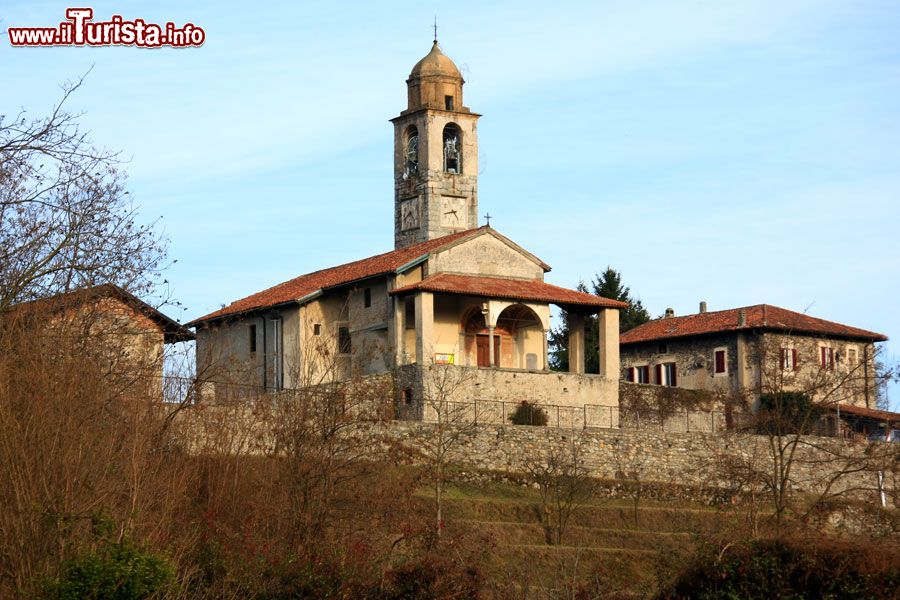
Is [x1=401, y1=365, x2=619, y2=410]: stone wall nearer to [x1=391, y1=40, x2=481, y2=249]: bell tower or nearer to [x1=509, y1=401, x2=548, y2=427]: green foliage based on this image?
[x1=509, y1=401, x2=548, y2=427]: green foliage

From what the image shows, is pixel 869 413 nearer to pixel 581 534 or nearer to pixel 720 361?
pixel 720 361

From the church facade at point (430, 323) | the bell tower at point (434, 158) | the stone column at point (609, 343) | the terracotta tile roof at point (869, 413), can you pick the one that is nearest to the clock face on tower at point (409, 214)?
the bell tower at point (434, 158)

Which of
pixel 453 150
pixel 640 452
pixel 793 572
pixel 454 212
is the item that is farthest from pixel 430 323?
pixel 793 572

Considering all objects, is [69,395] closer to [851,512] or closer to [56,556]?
[56,556]

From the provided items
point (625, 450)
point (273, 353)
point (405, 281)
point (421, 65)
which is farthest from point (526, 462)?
point (421, 65)

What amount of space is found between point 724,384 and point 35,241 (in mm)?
38874

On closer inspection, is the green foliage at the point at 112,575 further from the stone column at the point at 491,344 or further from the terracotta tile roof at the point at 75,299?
the stone column at the point at 491,344

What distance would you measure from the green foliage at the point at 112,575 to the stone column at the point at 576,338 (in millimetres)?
30671

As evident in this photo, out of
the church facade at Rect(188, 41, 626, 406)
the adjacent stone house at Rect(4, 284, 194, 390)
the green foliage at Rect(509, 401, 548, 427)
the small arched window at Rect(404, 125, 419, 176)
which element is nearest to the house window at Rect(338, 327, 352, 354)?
Answer: the church facade at Rect(188, 41, 626, 406)

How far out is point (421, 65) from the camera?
6303cm

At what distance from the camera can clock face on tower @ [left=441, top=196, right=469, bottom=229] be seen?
61.4 metres

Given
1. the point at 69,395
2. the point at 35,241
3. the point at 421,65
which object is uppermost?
the point at 421,65

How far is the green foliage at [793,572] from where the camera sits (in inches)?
1006

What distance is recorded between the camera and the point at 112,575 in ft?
78.9
